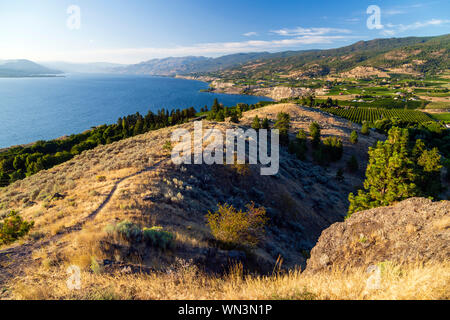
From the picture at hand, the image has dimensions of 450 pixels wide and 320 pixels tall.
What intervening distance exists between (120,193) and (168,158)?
8.66m

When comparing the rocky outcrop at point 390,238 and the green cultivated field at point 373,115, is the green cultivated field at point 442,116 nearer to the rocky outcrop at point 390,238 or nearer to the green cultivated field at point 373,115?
the green cultivated field at point 373,115

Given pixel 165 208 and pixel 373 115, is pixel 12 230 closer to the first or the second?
pixel 165 208

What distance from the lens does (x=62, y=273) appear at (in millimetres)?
7012

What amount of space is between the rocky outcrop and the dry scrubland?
3.39 feet

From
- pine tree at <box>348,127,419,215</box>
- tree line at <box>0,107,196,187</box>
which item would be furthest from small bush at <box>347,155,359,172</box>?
tree line at <box>0,107,196,187</box>

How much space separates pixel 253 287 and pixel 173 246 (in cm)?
508

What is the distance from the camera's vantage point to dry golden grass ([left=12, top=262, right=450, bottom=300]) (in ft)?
13.8

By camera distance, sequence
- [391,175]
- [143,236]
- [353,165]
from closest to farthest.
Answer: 1. [143,236]
2. [391,175]
3. [353,165]

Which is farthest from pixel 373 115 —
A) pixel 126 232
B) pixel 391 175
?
pixel 126 232

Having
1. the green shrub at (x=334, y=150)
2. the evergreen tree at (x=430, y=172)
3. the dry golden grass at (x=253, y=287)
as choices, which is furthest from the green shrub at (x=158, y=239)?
the green shrub at (x=334, y=150)

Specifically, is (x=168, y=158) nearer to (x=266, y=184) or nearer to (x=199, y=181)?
(x=199, y=181)

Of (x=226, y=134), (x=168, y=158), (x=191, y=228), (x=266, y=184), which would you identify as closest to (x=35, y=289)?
(x=191, y=228)

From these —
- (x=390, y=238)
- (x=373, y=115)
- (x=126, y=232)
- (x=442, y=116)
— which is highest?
(x=373, y=115)

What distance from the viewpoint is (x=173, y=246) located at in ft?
29.9
